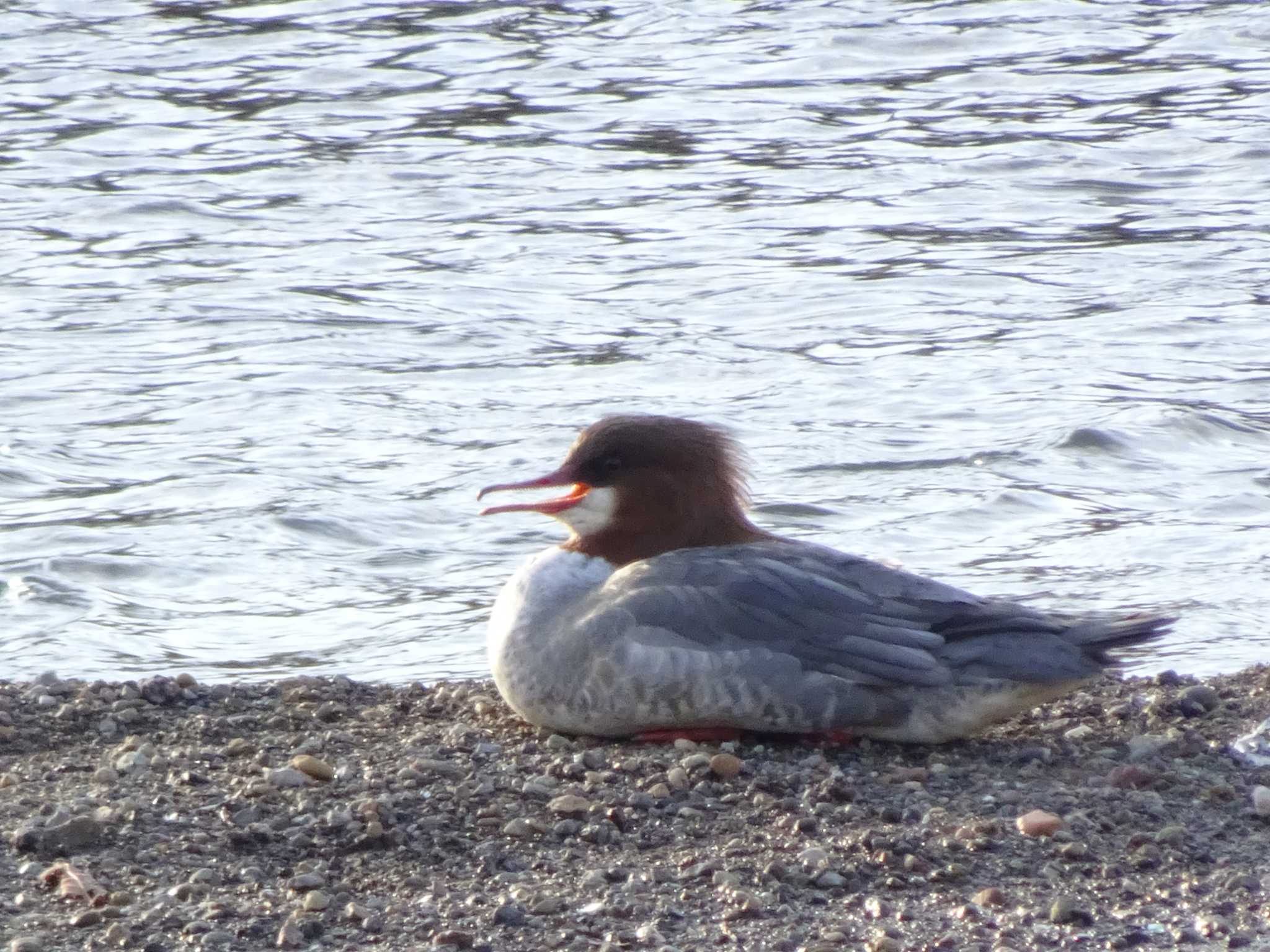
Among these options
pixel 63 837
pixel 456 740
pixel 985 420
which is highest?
pixel 63 837

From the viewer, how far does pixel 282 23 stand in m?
17.7

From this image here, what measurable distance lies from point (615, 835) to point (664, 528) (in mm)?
1461

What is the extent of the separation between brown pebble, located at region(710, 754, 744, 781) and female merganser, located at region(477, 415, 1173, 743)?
27 cm

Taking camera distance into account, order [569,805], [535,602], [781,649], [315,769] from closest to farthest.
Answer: [569,805]
[315,769]
[781,649]
[535,602]

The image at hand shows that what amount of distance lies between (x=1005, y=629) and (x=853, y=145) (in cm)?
966

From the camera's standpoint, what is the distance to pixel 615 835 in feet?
15.4

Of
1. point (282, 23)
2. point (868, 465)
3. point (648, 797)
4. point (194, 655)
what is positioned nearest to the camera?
point (648, 797)

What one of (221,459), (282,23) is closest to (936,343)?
(221,459)

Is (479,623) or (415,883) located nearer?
(415,883)

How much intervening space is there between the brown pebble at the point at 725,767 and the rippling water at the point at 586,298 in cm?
198

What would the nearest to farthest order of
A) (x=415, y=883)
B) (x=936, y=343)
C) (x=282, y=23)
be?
1. (x=415, y=883)
2. (x=936, y=343)
3. (x=282, y=23)

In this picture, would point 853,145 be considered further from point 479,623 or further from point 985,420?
point 479,623

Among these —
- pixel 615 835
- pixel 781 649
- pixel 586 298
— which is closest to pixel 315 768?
pixel 615 835

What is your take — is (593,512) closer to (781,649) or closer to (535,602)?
(535,602)
